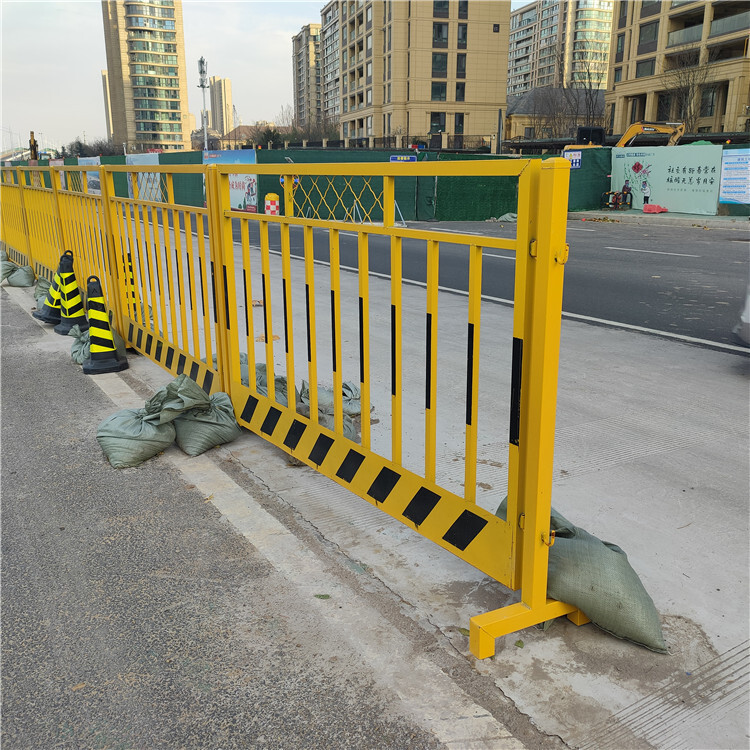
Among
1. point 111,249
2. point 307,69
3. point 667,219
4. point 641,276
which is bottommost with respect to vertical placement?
point 667,219

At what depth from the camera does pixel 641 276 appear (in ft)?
38.4

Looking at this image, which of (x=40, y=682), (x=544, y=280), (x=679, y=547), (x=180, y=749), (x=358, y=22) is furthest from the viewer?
(x=358, y=22)

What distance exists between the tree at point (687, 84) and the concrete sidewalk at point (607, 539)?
5441 centimetres

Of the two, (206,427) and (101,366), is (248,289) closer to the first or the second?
(206,427)

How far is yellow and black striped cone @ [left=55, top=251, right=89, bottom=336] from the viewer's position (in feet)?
25.2

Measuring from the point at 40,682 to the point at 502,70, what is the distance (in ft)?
282

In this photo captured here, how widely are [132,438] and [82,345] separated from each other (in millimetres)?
2966

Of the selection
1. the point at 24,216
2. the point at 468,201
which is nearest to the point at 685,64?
the point at 468,201

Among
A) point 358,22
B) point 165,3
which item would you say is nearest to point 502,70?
point 358,22

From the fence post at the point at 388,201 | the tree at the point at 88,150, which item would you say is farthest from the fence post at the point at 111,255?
the tree at the point at 88,150

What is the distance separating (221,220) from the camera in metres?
4.50

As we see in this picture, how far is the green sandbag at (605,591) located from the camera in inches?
103

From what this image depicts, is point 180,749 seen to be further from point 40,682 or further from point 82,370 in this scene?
point 82,370

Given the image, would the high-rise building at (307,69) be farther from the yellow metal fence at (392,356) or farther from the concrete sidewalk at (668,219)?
the yellow metal fence at (392,356)
